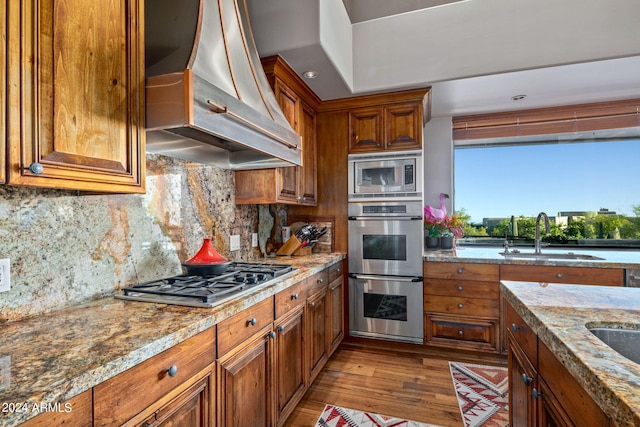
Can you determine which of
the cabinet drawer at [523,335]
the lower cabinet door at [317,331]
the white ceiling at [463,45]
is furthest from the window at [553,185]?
the cabinet drawer at [523,335]

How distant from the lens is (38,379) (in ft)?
2.23

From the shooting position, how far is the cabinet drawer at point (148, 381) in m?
0.77

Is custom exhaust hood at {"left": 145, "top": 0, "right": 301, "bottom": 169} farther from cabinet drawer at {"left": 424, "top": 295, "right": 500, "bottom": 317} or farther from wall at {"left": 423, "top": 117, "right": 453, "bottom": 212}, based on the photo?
wall at {"left": 423, "top": 117, "right": 453, "bottom": 212}

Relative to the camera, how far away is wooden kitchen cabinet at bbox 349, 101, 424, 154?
285cm

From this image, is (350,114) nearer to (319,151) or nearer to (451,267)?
(319,151)

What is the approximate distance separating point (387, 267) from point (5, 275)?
2.49 metres

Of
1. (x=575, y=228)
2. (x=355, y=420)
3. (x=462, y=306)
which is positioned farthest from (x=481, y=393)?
(x=575, y=228)

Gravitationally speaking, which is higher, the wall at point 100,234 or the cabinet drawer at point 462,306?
the wall at point 100,234

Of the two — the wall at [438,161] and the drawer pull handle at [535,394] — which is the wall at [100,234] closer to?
the drawer pull handle at [535,394]

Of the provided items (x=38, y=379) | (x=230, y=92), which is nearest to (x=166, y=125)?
(x=230, y=92)

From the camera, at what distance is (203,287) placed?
56.2 inches

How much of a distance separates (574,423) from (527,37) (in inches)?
104

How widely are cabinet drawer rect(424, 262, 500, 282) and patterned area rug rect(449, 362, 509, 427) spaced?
70 cm

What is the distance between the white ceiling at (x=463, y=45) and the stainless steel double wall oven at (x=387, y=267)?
797 millimetres
